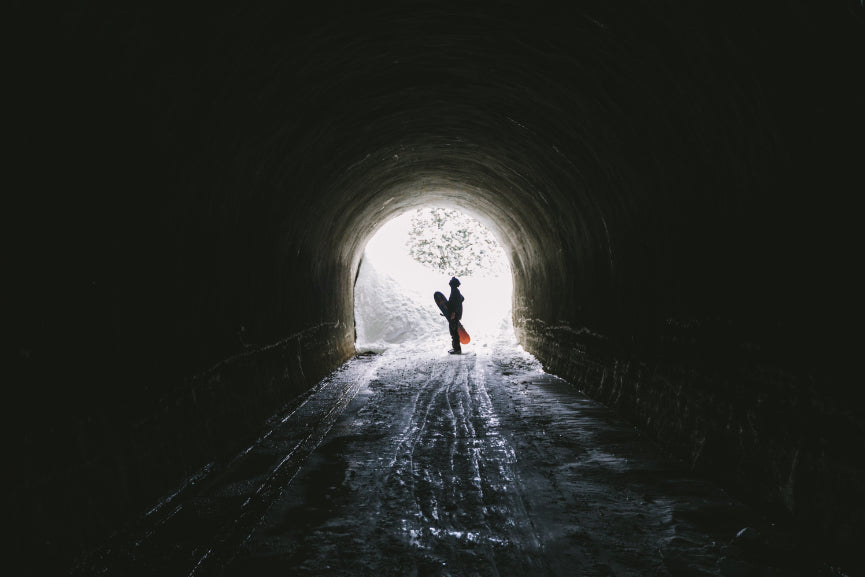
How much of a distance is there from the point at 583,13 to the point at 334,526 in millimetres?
3358

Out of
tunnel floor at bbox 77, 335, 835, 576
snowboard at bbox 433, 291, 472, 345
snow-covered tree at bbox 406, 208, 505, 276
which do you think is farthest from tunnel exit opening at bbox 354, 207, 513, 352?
tunnel floor at bbox 77, 335, 835, 576

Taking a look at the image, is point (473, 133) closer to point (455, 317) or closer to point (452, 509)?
point (452, 509)

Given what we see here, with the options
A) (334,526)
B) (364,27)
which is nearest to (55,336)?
(334,526)

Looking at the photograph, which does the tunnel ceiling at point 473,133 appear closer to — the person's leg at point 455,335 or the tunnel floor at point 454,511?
the tunnel floor at point 454,511

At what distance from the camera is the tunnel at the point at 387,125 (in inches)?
91.8

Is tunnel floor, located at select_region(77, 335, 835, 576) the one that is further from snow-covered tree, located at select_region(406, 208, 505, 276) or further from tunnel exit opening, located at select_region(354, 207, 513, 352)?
snow-covered tree, located at select_region(406, 208, 505, 276)

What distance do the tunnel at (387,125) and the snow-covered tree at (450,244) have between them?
30.8 meters

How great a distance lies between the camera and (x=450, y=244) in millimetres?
37062

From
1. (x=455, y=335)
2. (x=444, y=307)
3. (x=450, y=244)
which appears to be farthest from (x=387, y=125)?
(x=450, y=244)

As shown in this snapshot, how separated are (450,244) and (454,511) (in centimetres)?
3431

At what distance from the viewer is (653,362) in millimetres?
4656

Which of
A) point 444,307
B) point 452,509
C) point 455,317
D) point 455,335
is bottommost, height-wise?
point 452,509

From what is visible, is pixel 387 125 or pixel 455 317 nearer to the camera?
pixel 387 125

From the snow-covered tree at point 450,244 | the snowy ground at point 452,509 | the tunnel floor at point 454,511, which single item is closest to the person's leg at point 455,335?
the snowy ground at point 452,509
